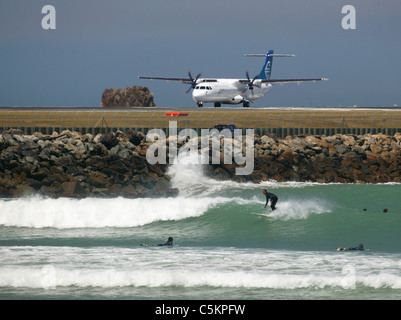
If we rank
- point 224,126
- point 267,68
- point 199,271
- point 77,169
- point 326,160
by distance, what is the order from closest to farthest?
point 199,271 → point 77,169 → point 326,160 → point 224,126 → point 267,68

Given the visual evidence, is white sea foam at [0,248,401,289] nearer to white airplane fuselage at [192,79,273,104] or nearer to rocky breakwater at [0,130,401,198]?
rocky breakwater at [0,130,401,198]

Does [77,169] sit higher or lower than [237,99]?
lower

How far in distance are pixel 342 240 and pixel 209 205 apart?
7.68 meters

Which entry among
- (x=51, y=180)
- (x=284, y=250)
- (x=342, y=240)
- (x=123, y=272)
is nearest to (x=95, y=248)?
(x=123, y=272)

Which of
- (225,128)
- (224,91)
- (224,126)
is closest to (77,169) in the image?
(225,128)

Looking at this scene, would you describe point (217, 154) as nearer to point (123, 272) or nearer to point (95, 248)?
point (95, 248)

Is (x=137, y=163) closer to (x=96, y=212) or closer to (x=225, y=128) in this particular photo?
(x=96, y=212)

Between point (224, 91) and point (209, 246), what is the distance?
51.2 metres

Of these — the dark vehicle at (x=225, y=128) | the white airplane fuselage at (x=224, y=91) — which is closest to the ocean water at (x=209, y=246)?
the dark vehicle at (x=225, y=128)

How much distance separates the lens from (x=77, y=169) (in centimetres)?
4044

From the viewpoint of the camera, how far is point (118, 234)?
27.7m

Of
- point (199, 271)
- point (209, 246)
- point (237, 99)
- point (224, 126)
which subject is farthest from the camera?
point (237, 99)

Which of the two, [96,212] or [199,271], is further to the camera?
[96,212]

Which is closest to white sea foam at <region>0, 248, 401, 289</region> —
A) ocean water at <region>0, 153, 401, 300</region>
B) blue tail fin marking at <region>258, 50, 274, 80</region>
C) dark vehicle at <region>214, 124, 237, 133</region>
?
ocean water at <region>0, 153, 401, 300</region>
